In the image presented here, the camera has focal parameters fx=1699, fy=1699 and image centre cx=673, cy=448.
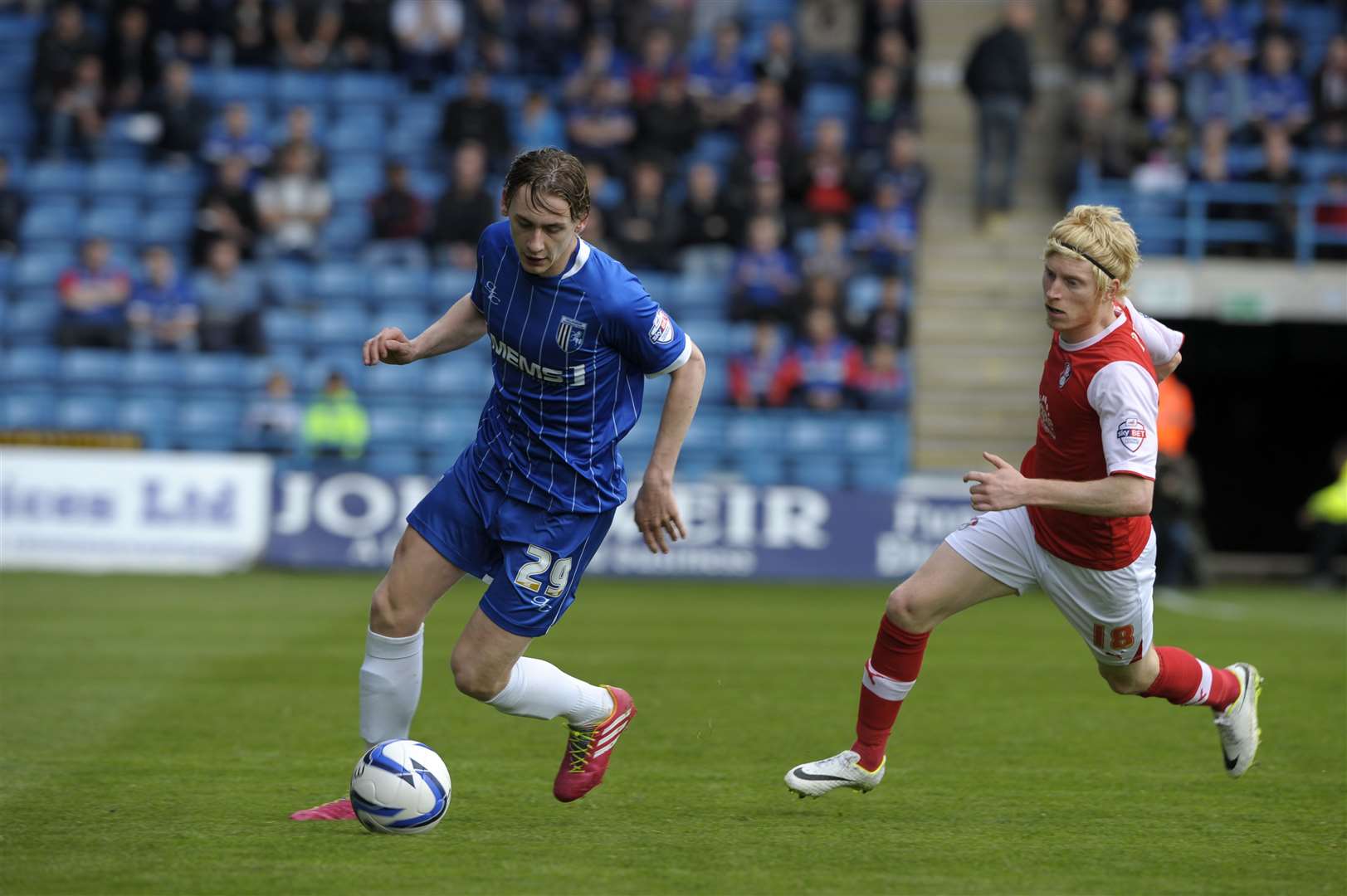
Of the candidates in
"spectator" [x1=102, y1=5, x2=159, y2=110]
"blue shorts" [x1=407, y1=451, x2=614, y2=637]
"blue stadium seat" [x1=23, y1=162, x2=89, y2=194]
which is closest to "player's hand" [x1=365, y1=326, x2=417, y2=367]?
"blue shorts" [x1=407, y1=451, x2=614, y2=637]

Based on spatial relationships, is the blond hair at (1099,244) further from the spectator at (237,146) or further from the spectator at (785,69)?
the spectator at (237,146)

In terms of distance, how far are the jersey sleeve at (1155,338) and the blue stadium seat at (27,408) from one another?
45.1 ft

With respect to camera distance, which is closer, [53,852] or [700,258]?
[53,852]

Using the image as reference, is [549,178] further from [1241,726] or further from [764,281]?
[764,281]

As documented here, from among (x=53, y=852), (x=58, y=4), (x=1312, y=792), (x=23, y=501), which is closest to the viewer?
(x=53, y=852)

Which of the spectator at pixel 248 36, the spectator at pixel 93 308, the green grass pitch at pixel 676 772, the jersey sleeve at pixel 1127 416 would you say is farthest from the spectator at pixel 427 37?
the jersey sleeve at pixel 1127 416

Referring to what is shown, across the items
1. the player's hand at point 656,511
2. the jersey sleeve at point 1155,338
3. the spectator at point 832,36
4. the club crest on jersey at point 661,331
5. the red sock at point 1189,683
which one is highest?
the spectator at point 832,36

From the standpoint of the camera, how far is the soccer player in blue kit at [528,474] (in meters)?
5.52

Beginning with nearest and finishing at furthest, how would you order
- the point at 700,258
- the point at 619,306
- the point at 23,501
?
the point at 619,306 < the point at 23,501 < the point at 700,258

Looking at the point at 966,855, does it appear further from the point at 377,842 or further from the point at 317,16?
the point at 317,16

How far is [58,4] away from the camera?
20.6m

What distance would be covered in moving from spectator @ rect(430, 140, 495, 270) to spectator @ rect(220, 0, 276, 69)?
148 inches

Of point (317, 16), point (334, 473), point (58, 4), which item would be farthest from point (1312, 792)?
point (58, 4)

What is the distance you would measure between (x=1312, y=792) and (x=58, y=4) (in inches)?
729
